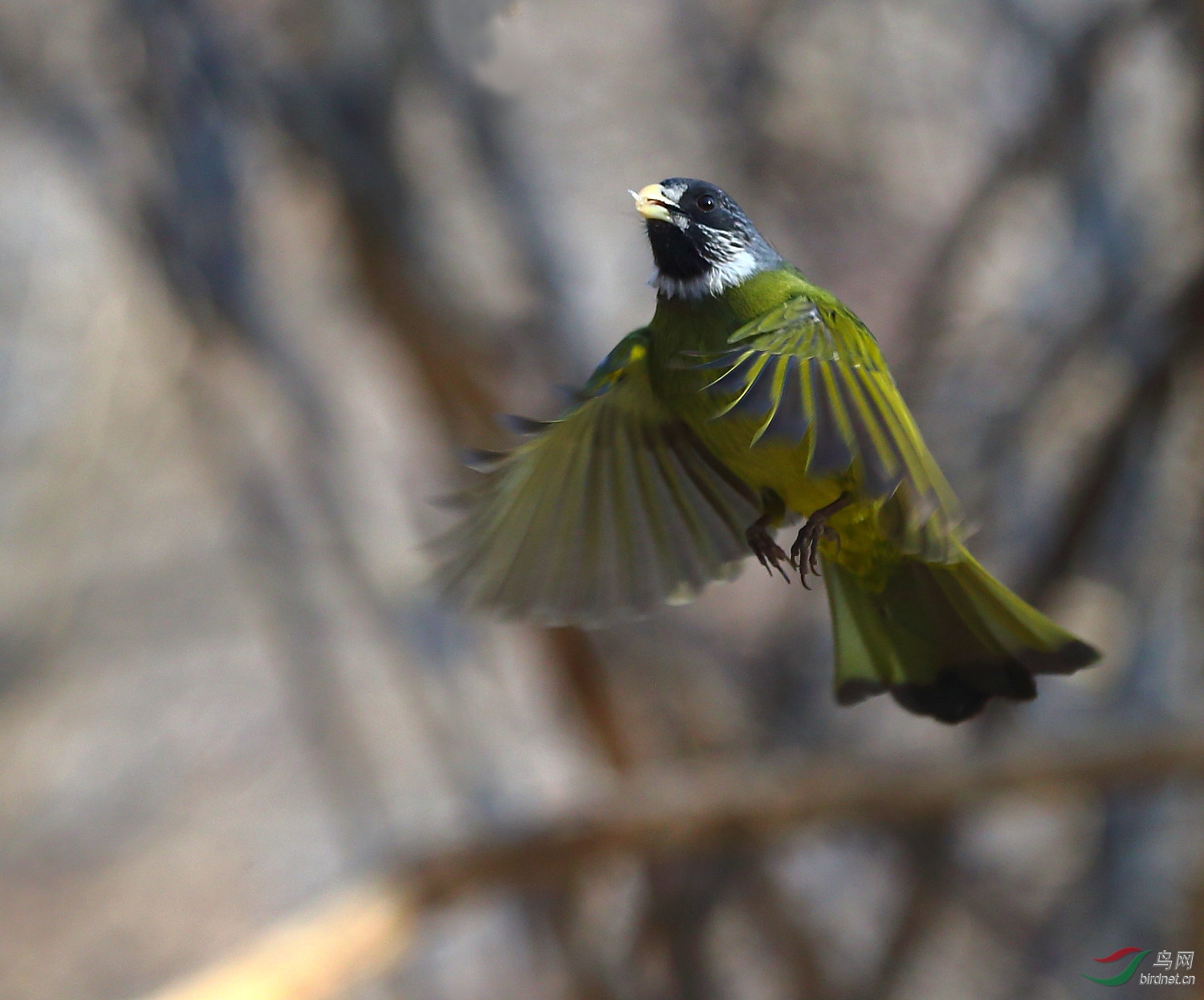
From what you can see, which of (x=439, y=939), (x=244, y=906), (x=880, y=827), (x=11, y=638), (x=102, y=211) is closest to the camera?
(x=880, y=827)

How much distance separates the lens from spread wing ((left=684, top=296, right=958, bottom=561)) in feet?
4.64

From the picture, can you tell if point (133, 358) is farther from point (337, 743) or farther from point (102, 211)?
point (337, 743)

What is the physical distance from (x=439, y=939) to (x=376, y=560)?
2.20 meters

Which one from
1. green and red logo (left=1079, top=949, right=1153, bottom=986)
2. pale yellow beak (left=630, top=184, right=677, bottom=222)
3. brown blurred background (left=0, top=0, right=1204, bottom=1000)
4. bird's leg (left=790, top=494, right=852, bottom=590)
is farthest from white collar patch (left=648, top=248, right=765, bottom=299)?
green and red logo (left=1079, top=949, right=1153, bottom=986)

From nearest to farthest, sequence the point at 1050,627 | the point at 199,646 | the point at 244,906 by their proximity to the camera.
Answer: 1. the point at 1050,627
2. the point at 244,906
3. the point at 199,646

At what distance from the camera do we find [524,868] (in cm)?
354

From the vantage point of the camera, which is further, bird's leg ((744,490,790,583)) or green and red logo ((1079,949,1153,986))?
green and red logo ((1079,949,1153,986))

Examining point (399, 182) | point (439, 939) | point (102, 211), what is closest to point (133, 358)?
point (102, 211)

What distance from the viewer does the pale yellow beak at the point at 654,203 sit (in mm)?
2066

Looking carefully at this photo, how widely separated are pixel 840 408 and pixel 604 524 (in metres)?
1.09

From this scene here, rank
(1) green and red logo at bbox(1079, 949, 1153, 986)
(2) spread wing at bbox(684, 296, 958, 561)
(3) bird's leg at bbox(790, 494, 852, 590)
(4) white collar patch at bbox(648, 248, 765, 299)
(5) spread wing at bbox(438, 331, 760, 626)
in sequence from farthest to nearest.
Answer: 1. (1) green and red logo at bbox(1079, 949, 1153, 986)
2. (5) spread wing at bbox(438, 331, 760, 626)
3. (4) white collar patch at bbox(648, 248, 765, 299)
4. (3) bird's leg at bbox(790, 494, 852, 590)
5. (2) spread wing at bbox(684, 296, 958, 561)

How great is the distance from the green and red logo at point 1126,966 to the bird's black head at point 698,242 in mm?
2510

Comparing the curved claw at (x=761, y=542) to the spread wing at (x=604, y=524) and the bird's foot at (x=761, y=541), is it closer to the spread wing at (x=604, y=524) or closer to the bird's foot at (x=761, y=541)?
the bird's foot at (x=761, y=541)

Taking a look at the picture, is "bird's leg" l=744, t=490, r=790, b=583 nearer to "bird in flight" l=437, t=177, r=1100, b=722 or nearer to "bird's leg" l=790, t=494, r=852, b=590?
"bird in flight" l=437, t=177, r=1100, b=722
